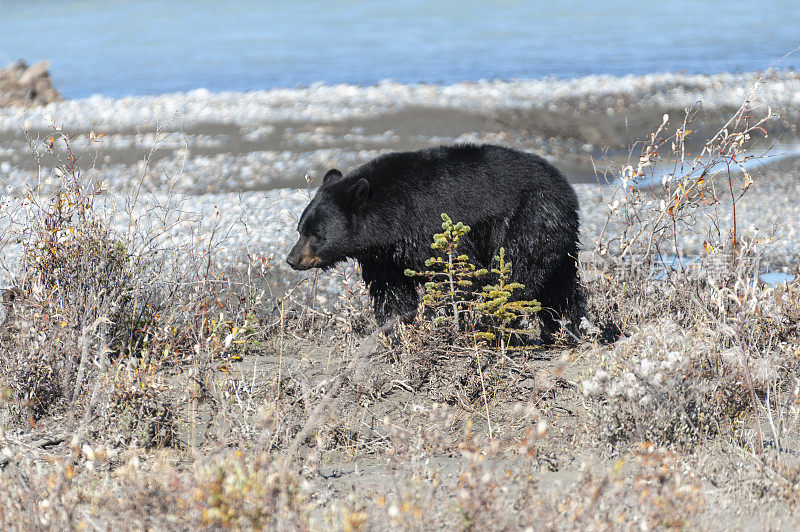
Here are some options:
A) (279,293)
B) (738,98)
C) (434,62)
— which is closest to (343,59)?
(434,62)

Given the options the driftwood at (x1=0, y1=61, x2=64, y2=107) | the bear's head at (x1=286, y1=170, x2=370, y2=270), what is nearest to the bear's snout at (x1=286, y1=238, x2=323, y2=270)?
the bear's head at (x1=286, y1=170, x2=370, y2=270)

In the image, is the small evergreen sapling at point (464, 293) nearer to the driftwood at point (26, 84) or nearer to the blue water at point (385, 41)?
the driftwood at point (26, 84)

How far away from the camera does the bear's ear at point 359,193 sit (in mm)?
5457

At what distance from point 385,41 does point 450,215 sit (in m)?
31.4

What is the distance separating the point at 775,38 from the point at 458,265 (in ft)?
101

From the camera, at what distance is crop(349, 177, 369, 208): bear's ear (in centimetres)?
546

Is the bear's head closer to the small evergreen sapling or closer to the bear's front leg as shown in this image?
the bear's front leg

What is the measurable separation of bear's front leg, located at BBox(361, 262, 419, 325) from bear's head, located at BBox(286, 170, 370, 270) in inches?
10.9

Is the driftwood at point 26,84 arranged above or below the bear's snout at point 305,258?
above

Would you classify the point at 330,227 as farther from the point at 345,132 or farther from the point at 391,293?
the point at 345,132

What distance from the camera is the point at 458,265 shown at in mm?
5031

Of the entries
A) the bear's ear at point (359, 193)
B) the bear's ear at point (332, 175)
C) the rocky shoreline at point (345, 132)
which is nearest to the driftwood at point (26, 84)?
the rocky shoreline at point (345, 132)

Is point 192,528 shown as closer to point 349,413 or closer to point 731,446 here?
point 349,413

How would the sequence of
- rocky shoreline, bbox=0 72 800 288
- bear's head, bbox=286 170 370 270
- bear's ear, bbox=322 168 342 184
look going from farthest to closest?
rocky shoreline, bbox=0 72 800 288, bear's ear, bbox=322 168 342 184, bear's head, bbox=286 170 370 270
